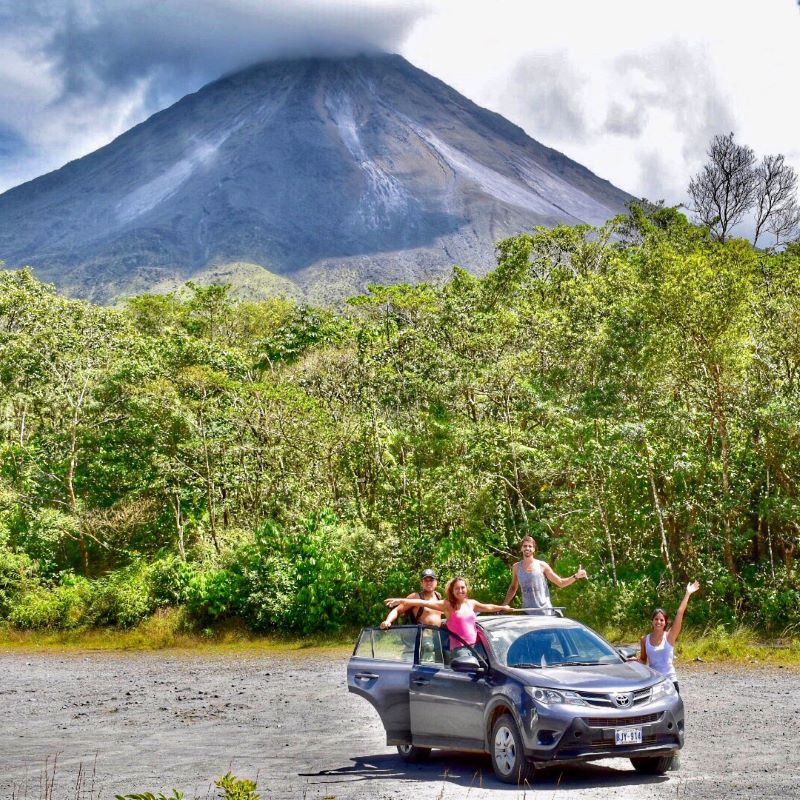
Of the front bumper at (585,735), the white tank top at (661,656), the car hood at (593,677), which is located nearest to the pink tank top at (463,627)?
the car hood at (593,677)

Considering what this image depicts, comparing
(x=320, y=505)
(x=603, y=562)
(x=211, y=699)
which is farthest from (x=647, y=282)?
(x=211, y=699)

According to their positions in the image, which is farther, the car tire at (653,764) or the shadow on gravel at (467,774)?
the car tire at (653,764)

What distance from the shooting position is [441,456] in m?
24.9

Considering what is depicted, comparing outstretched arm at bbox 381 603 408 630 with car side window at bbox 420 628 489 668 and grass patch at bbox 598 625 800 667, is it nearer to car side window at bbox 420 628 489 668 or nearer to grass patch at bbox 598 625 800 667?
car side window at bbox 420 628 489 668

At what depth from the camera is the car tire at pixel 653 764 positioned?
31.7 ft

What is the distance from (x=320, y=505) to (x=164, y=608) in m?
4.37

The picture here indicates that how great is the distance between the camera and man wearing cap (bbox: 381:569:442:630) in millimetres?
11189

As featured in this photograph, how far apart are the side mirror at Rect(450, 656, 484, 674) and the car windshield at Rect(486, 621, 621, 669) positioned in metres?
0.20

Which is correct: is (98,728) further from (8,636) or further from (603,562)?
(8,636)

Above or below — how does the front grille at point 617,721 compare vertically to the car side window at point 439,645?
below

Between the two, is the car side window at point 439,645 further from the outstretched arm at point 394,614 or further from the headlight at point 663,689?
the headlight at point 663,689

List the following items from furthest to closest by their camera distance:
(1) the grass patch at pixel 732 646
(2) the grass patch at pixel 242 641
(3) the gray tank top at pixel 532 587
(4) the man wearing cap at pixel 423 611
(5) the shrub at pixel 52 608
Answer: (5) the shrub at pixel 52 608, (2) the grass patch at pixel 242 641, (1) the grass patch at pixel 732 646, (3) the gray tank top at pixel 532 587, (4) the man wearing cap at pixel 423 611

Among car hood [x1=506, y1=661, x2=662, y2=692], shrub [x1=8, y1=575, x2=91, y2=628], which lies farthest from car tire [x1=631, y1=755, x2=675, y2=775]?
shrub [x1=8, y1=575, x2=91, y2=628]

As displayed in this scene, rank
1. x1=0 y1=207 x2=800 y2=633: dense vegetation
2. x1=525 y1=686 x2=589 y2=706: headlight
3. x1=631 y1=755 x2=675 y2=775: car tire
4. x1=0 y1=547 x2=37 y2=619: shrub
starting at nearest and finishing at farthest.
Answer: x1=525 y1=686 x2=589 y2=706: headlight → x1=631 y1=755 x2=675 y2=775: car tire → x1=0 y1=207 x2=800 y2=633: dense vegetation → x1=0 y1=547 x2=37 y2=619: shrub
